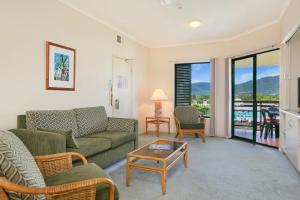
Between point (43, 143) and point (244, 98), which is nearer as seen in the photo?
point (43, 143)

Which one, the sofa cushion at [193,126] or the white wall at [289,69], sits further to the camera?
the sofa cushion at [193,126]

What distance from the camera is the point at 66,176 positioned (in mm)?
1783

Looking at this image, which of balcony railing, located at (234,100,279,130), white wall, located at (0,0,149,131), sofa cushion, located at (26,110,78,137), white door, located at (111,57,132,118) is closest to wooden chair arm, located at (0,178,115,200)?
sofa cushion, located at (26,110,78,137)

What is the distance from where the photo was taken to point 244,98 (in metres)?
5.39

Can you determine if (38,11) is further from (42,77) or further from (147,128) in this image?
(147,128)

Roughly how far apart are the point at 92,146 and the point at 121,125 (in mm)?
1110

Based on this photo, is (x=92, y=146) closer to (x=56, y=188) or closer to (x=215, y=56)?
(x=56, y=188)

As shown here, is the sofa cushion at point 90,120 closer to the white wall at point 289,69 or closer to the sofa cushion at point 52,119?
the sofa cushion at point 52,119

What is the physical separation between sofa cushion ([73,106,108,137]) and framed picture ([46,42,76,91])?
0.48m

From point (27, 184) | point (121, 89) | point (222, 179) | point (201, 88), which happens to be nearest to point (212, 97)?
point (201, 88)

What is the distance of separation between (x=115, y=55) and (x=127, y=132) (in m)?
1.94

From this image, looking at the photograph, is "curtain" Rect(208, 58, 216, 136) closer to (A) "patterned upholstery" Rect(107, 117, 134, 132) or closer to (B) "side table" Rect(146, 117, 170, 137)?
(B) "side table" Rect(146, 117, 170, 137)

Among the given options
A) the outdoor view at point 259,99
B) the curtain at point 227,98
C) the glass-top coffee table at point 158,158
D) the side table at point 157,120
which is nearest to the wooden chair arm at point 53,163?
the glass-top coffee table at point 158,158

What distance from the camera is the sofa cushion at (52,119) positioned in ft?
8.93
